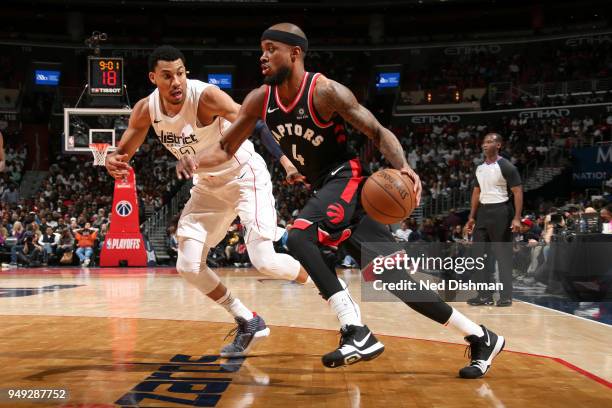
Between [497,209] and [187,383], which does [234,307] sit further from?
[497,209]

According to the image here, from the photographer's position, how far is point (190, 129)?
454 centimetres

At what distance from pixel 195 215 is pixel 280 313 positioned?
2.58 m

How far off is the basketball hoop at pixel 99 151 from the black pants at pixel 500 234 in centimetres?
1070

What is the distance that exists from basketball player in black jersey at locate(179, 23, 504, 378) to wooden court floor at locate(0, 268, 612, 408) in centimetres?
30

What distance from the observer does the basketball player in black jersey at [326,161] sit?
11.9 ft

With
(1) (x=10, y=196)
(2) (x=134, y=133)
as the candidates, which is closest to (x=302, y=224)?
(2) (x=134, y=133)

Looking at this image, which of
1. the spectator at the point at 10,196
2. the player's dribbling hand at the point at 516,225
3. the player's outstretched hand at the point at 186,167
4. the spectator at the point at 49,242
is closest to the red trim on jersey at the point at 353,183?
the player's outstretched hand at the point at 186,167

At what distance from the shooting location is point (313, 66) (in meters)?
32.4

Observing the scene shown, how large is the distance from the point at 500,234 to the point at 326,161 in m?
4.37

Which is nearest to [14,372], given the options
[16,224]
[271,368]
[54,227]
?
[271,368]

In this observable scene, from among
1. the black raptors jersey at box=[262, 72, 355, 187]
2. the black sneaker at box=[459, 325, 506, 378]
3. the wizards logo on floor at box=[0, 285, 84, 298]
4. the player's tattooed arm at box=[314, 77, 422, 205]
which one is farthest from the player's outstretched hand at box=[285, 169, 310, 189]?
the wizards logo on floor at box=[0, 285, 84, 298]

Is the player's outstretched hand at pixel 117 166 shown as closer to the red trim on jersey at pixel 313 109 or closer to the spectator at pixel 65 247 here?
the red trim on jersey at pixel 313 109

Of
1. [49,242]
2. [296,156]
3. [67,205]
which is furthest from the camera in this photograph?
[67,205]

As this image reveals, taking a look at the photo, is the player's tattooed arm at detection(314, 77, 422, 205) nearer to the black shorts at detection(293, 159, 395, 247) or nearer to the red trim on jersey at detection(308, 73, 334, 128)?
the red trim on jersey at detection(308, 73, 334, 128)
